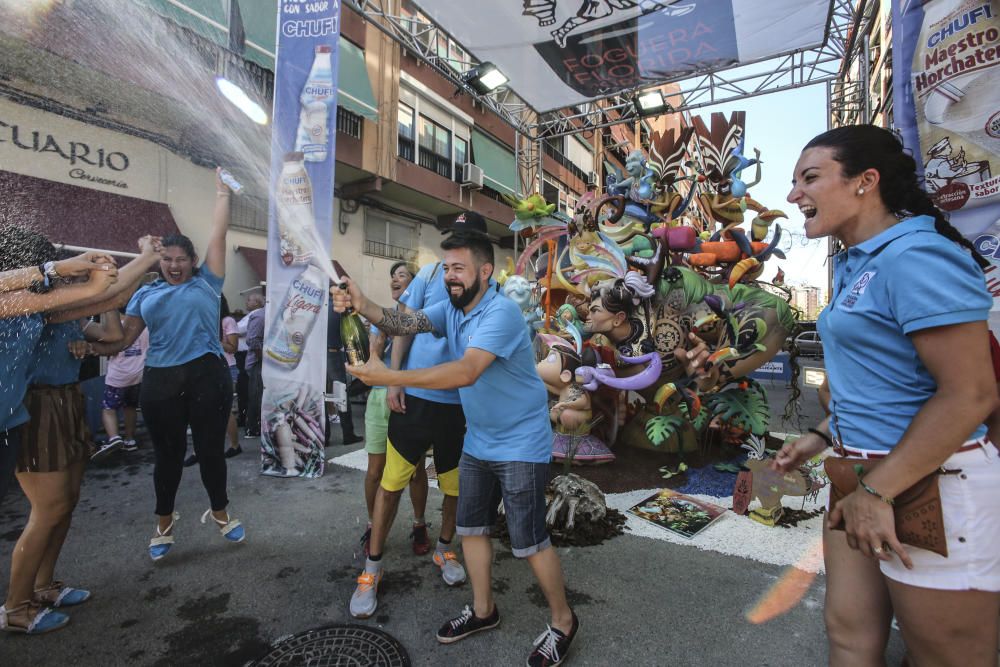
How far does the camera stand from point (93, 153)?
1.34 meters

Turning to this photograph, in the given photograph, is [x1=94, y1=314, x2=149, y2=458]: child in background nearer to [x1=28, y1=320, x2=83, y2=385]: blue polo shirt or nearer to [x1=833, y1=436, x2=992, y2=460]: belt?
[x1=28, y1=320, x2=83, y2=385]: blue polo shirt

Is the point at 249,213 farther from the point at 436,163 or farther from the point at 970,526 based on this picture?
the point at 436,163

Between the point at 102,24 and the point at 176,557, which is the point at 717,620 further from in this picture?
the point at 102,24

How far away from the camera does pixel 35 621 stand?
2238 mm

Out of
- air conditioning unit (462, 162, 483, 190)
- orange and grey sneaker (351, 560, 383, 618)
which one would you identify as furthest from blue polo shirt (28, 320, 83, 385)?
air conditioning unit (462, 162, 483, 190)

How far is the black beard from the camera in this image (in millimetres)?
2180

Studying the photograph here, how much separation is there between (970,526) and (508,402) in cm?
141

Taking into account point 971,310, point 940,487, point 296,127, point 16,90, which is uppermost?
point 296,127

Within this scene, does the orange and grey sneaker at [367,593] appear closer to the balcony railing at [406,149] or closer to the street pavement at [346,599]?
the street pavement at [346,599]

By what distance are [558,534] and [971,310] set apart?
259cm

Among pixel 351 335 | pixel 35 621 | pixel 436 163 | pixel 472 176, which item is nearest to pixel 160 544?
pixel 35 621

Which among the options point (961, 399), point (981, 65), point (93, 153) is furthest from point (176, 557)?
point (981, 65)

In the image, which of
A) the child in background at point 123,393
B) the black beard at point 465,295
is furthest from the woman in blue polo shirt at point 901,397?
the child in background at point 123,393

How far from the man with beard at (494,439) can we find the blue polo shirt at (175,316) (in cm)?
146
